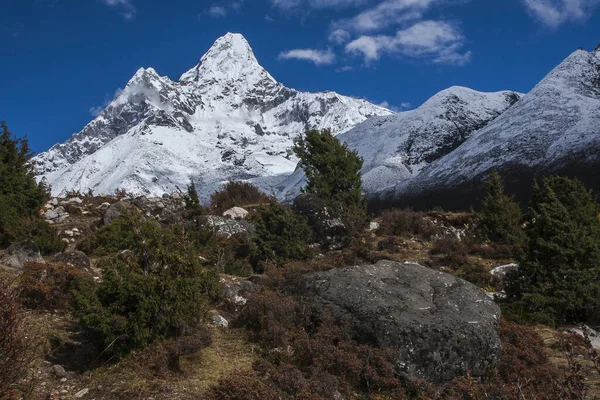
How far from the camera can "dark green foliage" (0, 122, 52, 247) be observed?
41.5 ft

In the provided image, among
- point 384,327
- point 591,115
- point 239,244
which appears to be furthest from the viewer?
point 591,115

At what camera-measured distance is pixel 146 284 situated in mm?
5852

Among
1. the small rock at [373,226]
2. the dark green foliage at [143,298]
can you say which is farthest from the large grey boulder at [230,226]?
the dark green foliage at [143,298]

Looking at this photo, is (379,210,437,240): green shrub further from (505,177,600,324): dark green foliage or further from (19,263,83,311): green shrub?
(19,263,83,311): green shrub

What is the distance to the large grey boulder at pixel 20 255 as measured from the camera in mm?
9656

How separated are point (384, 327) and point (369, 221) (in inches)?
501

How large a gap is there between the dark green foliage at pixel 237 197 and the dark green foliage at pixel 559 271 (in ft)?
48.3

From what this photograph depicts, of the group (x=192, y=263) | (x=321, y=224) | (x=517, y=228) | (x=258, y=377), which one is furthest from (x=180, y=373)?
(x=517, y=228)

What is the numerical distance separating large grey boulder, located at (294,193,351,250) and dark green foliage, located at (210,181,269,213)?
713cm

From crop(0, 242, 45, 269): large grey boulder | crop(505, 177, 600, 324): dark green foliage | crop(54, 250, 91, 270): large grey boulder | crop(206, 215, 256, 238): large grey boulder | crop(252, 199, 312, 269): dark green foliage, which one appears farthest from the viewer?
crop(206, 215, 256, 238): large grey boulder

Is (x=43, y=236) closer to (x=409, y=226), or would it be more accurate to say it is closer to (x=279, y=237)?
(x=279, y=237)

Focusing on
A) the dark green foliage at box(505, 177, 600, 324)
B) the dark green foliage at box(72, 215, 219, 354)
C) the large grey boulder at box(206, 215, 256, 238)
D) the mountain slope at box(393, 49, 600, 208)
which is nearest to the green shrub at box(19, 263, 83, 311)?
the dark green foliage at box(72, 215, 219, 354)

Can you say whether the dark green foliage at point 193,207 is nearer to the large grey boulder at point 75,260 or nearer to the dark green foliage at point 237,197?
the dark green foliage at point 237,197

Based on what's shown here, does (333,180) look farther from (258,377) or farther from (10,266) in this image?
(258,377)
